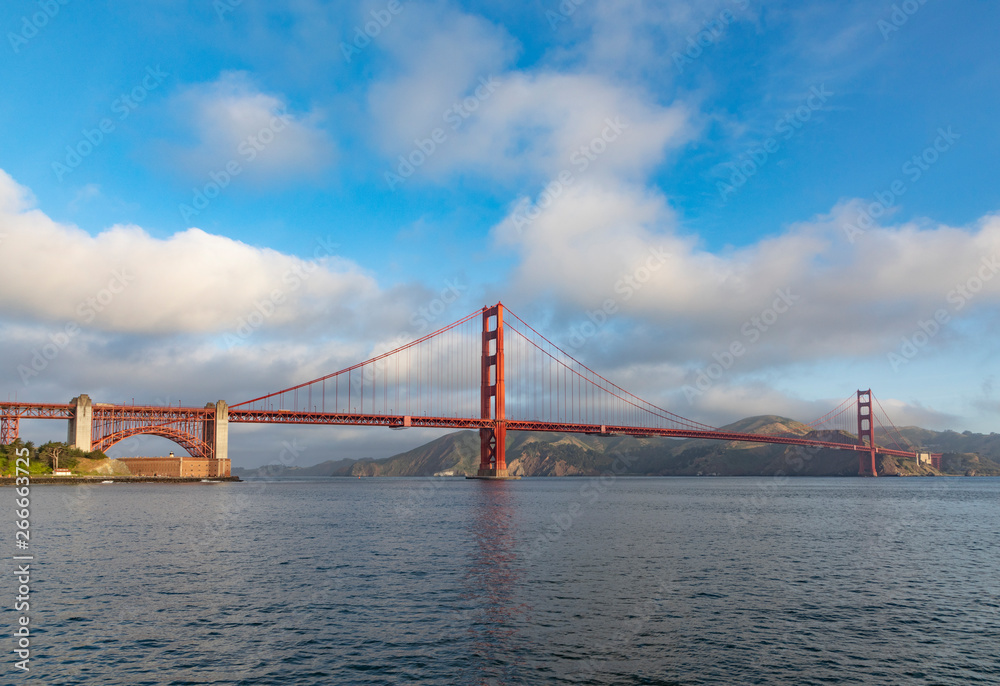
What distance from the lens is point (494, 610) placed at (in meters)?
22.2

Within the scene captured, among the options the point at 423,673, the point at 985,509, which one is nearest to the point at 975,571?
the point at 423,673

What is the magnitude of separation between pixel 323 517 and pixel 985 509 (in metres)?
72.2

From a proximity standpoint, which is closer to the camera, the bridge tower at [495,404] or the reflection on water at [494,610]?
the reflection on water at [494,610]

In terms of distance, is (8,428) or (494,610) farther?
(8,428)

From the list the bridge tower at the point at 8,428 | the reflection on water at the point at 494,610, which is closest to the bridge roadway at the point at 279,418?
the bridge tower at the point at 8,428

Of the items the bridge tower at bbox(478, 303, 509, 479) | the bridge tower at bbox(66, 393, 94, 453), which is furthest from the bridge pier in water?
the bridge tower at bbox(66, 393, 94, 453)

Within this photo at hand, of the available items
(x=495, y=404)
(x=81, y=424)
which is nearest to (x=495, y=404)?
(x=495, y=404)

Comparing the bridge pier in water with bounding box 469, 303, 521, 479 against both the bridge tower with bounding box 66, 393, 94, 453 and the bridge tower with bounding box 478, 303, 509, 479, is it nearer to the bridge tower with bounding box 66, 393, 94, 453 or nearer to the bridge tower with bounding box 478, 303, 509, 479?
the bridge tower with bounding box 478, 303, 509, 479

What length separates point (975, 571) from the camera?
30562 mm

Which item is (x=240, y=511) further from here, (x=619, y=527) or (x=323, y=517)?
(x=619, y=527)

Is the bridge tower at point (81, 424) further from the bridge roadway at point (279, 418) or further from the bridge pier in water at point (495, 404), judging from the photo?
the bridge pier in water at point (495, 404)

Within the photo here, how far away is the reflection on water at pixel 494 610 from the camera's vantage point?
655 inches

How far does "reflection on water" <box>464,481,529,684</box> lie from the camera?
1662 cm

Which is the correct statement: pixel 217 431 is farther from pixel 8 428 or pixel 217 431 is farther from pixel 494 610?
pixel 494 610
